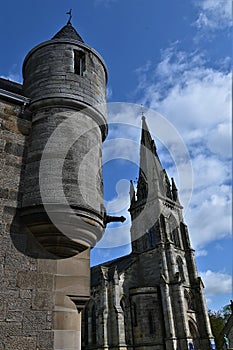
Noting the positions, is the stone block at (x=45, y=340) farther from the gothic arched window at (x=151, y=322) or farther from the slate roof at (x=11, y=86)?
the gothic arched window at (x=151, y=322)

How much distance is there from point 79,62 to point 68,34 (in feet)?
4.11

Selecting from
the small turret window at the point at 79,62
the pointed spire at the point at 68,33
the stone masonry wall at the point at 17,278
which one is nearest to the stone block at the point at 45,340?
the stone masonry wall at the point at 17,278

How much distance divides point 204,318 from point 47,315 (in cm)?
3450

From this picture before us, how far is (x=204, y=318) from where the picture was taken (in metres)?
34.3

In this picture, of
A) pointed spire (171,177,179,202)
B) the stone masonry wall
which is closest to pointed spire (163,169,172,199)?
pointed spire (171,177,179,202)

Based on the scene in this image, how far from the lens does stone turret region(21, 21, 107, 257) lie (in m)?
5.72

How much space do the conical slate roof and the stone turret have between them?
4.0 inches

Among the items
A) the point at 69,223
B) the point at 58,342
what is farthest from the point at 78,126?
the point at 58,342

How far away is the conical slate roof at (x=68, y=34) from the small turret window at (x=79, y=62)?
69 cm

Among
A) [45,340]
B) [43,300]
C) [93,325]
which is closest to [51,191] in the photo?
[43,300]

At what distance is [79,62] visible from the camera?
7.86 m

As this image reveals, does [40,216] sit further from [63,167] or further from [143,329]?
[143,329]

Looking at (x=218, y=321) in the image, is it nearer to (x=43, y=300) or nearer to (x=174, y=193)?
(x=174, y=193)

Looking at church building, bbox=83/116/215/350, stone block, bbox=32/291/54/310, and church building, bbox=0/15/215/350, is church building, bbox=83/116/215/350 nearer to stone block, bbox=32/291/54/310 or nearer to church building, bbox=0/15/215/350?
church building, bbox=0/15/215/350
